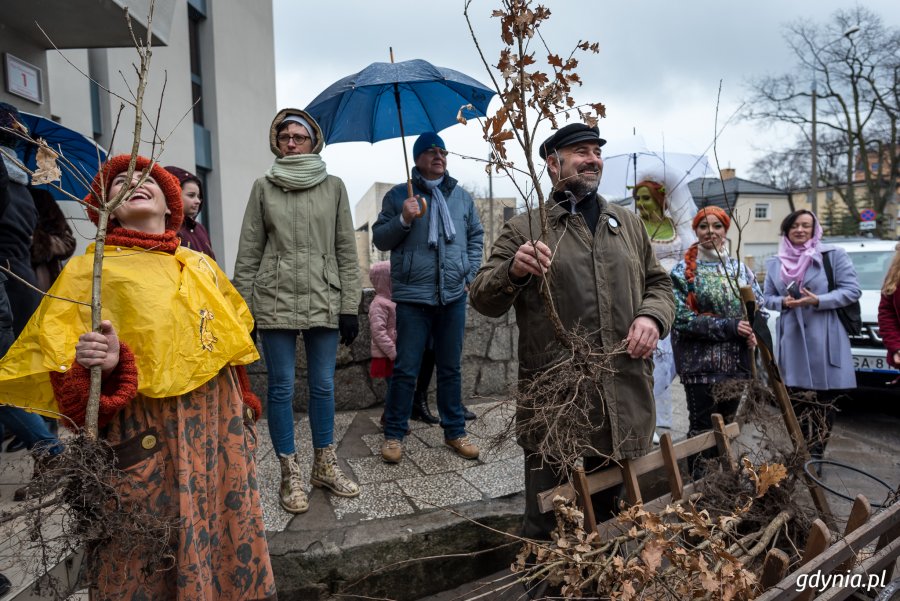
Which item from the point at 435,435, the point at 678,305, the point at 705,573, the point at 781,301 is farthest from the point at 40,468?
the point at 781,301

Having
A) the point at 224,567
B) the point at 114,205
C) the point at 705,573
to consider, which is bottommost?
the point at 224,567

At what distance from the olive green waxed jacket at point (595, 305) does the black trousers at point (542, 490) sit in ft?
0.45

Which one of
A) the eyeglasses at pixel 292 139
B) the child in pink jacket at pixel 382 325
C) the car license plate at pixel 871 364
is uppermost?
the eyeglasses at pixel 292 139

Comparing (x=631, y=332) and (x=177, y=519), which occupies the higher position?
(x=631, y=332)

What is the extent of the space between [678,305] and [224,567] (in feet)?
9.18

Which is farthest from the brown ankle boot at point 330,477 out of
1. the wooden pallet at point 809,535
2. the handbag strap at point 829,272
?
the handbag strap at point 829,272

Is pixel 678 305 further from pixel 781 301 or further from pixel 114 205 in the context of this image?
pixel 114 205

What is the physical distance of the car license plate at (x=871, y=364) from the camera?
5.03m

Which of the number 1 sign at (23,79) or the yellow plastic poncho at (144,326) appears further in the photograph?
the number 1 sign at (23,79)

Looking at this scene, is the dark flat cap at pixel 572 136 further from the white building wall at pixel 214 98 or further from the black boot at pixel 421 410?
the white building wall at pixel 214 98

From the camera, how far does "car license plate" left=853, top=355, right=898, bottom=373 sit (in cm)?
503

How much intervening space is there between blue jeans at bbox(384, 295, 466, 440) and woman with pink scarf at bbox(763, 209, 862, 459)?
2262 millimetres

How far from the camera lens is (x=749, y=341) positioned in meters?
3.21

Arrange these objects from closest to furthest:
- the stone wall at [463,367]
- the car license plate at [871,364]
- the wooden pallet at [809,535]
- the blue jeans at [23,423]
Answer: the wooden pallet at [809,535]
the blue jeans at [23,423]
the stone wall at [463,367]
the car license plate at [871,364]
